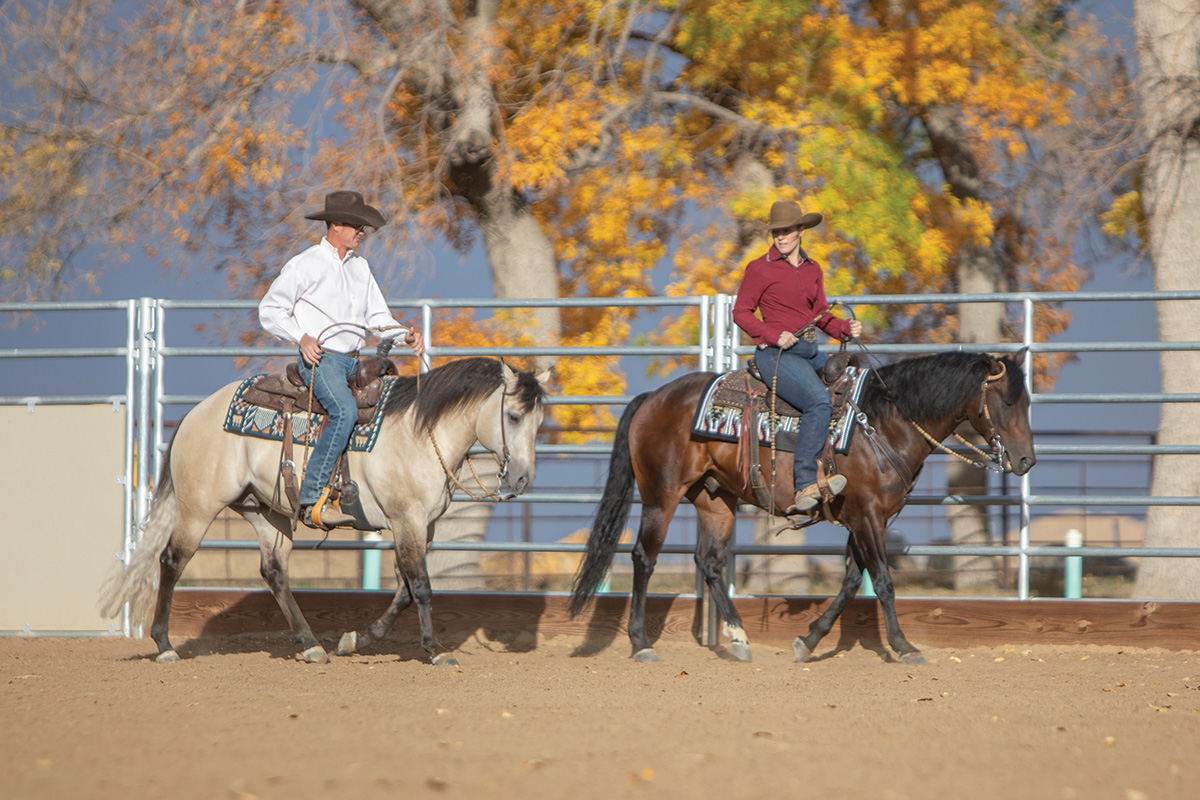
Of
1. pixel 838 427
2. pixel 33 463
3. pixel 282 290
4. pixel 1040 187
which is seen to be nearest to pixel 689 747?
pixel 838 427

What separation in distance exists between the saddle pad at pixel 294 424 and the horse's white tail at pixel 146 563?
542 mm

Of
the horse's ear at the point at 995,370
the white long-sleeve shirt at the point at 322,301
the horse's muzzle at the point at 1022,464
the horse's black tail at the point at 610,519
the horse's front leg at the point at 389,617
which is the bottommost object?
the horse's front leg at the point at 389,617

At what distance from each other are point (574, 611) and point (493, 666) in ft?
1.77

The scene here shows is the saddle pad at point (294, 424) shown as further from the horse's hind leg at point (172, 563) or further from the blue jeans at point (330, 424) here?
the horse's hind leg at point (172, 563)

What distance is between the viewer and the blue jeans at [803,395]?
18.6ft

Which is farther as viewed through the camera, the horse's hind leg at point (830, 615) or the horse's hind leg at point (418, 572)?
the horse's hind leg at point (830, 615)

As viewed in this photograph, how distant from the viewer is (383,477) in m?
5.74

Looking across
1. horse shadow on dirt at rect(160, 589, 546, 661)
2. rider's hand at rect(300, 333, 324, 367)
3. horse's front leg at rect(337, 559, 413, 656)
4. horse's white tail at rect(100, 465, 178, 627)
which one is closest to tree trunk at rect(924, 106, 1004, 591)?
horse shadow on dirt at rect(160, 589, 546, 661)

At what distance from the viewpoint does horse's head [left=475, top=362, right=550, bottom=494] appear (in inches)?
216

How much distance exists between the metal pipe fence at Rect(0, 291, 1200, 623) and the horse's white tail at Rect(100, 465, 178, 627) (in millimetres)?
664

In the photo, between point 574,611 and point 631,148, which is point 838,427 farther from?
point 631,148

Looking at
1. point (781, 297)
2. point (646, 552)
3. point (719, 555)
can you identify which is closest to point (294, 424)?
point (646, 552)

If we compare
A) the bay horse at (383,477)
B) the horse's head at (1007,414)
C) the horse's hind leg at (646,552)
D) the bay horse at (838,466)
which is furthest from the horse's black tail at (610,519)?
the horse's head at (1007,414)

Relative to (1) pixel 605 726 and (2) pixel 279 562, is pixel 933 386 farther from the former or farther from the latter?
(2) pixel 279 562
